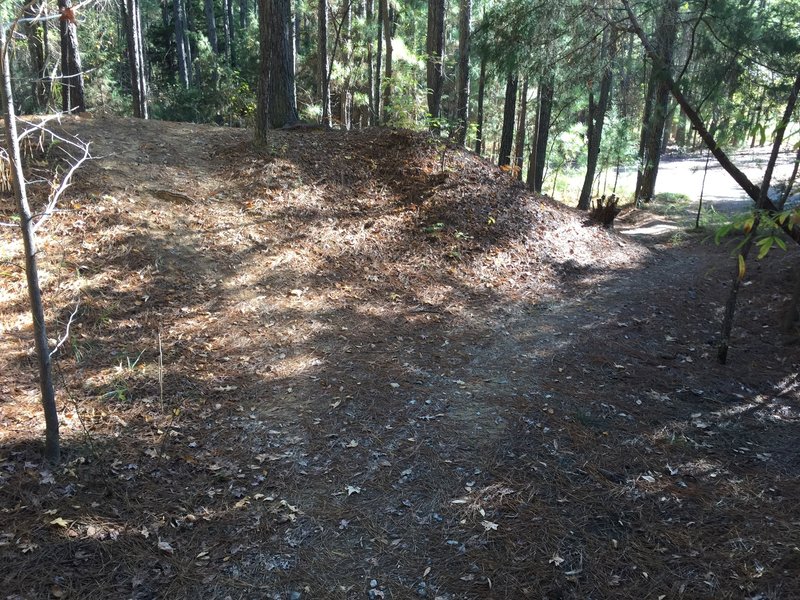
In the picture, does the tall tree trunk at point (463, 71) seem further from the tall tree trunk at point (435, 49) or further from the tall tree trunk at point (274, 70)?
the tall tree trunk at point (274, 70)

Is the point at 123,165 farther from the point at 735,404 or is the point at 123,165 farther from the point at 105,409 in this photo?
the point at 735,404

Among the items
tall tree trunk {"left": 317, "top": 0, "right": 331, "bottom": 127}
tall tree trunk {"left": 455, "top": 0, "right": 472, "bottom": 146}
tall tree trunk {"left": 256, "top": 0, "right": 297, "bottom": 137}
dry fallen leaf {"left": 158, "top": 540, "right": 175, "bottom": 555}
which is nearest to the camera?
dry fallen leaf {"left": 158, "top": 540, "right": 175, "bottom": 555}

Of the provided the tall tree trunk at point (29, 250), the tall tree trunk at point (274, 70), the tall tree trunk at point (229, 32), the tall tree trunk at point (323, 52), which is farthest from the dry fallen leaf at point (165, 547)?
the tall tree trunk at point (229, 32)

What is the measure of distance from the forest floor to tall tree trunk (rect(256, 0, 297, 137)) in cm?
92

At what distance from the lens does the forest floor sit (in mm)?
3221

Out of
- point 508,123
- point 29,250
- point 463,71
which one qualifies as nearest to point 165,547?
point 29,250

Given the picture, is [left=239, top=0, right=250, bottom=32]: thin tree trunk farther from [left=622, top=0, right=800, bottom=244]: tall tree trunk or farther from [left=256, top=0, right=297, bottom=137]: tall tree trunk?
[left=622, top=0, right=800, bottom=244]: tall tree trunk

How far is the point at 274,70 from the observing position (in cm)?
1041

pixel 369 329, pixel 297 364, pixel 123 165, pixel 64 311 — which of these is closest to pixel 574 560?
pixel 297 364

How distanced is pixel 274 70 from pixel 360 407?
26.7 ft

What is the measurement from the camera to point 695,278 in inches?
399

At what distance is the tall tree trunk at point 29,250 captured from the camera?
3018 mm

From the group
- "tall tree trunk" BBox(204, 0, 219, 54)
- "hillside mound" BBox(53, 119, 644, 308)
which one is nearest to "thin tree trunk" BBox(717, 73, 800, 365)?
"hillside mound" BBox(53, 119, 644, 308)

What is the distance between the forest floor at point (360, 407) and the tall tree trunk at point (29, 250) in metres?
0.29
